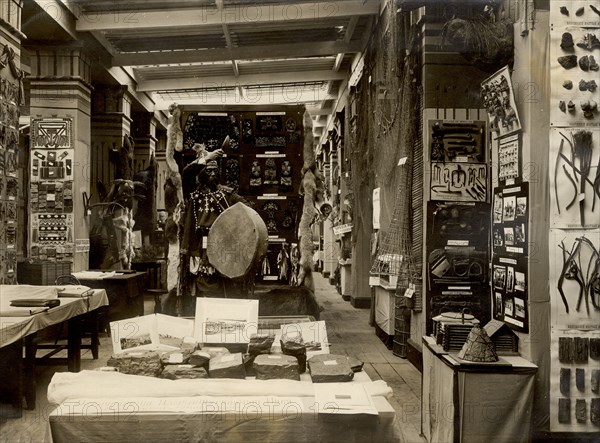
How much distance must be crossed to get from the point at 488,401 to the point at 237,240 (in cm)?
203

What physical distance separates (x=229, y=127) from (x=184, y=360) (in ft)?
12.0

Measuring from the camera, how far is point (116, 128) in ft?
32.0

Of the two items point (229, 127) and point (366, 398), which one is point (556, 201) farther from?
point (229, 127)

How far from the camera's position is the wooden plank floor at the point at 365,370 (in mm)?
3768

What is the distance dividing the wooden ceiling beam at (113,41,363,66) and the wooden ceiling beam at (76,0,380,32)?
0.70m

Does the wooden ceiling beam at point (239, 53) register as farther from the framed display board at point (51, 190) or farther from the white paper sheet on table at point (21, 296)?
the white paper sheet on table at point (21, 296)

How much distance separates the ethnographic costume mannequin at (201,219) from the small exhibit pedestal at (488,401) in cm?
249

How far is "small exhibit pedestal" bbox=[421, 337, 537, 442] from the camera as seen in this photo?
2.97 metres

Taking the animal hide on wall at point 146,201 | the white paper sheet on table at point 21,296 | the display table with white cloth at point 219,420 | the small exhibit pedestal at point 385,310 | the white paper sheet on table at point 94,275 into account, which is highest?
the animal hide on wall at point 146,201

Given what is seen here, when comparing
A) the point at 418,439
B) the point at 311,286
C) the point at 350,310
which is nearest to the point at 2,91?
the point at 311,286

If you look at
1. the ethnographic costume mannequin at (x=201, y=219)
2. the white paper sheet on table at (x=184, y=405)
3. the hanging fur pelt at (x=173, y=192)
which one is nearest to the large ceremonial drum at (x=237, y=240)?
A: the ethnographic costume mannequin at (x=201, y=219)

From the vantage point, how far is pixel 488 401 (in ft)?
9.80

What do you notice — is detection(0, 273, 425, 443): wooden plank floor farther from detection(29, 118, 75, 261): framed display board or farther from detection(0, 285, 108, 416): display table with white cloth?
detection(29, 118, 75, 261): framed display board

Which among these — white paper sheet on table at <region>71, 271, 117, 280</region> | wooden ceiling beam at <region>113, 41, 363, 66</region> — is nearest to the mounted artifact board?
white paper sheet on table at <region>71, 271, 117, 280</region>
